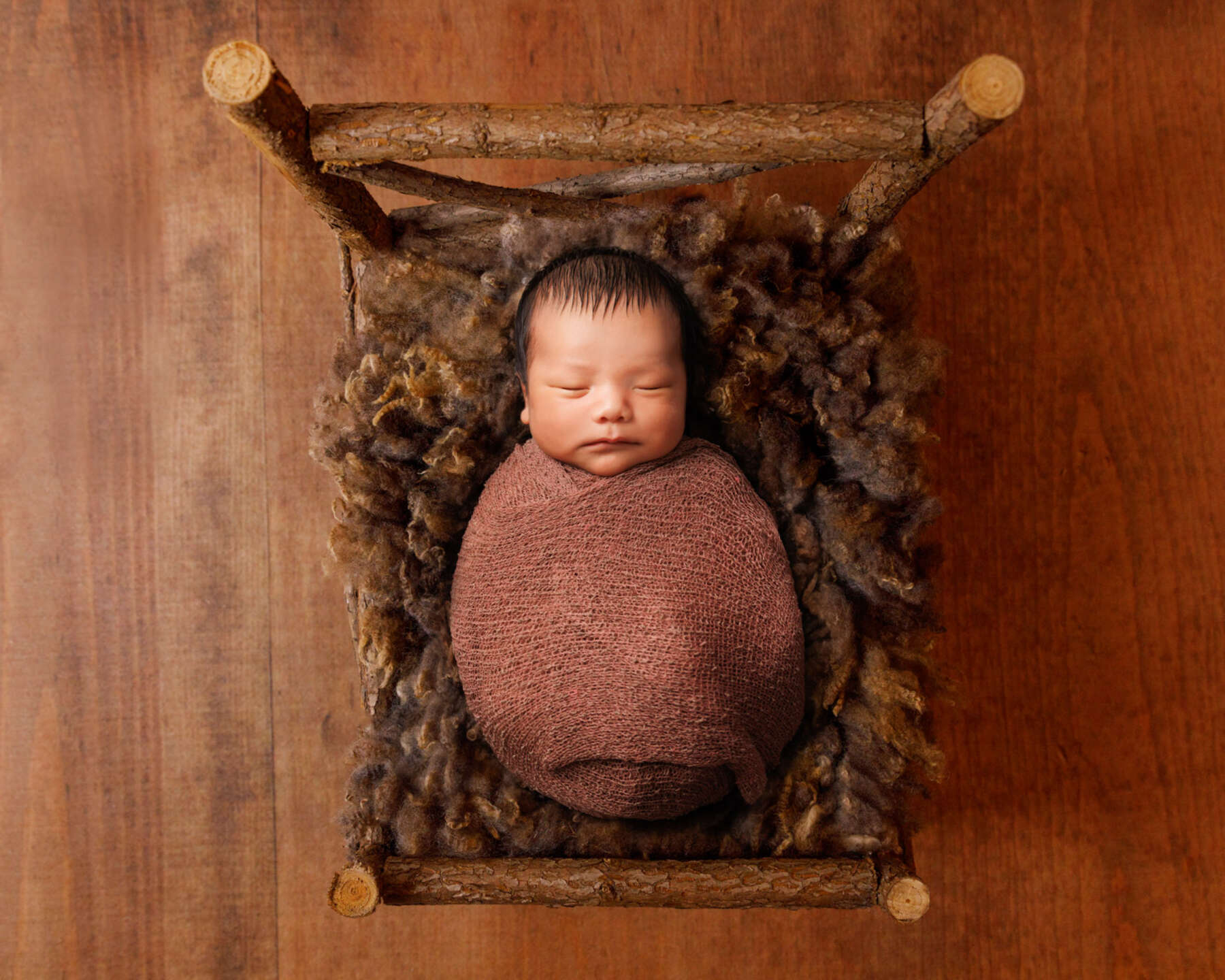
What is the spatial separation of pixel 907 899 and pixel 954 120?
0.52 metres

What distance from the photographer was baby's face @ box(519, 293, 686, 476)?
0.69 meters

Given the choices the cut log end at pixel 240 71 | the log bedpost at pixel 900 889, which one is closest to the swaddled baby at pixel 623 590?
the log bedpost at pixel 900 889

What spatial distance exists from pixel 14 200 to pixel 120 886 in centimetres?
72

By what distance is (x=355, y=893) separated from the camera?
653mm

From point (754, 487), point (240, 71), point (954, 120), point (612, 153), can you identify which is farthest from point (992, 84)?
point (240, 71)

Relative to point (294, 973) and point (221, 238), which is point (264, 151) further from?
point (294, 973)

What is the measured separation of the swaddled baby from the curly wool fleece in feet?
0.14

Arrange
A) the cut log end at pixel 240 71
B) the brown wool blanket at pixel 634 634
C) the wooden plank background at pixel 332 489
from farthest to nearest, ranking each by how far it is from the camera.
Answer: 1. the wooden plank background at pixel 332 489
2. the brown wool blanket at pixel 634 634
3. the cut log end at pixel 240 71

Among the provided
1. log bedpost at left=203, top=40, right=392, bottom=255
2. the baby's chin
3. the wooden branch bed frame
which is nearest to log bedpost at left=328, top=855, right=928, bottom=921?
the wooden branch bed frame

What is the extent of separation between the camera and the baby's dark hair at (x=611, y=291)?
0.70 m

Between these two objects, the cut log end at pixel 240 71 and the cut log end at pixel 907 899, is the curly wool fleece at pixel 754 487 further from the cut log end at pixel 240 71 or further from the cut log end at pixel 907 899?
the cut log end at pixel 240 71

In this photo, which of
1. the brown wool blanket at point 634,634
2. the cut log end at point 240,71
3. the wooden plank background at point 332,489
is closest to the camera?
the cut log end at point 240,71

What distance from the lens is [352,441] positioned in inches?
29.8

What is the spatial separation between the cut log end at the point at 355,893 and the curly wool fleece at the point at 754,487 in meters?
0.08
